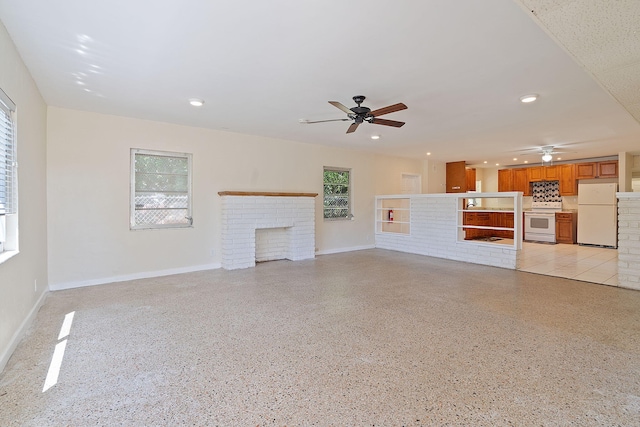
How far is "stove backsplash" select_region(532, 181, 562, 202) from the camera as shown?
8.95 meters

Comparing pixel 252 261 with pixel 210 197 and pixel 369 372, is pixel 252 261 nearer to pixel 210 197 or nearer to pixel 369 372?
pixel 210 197

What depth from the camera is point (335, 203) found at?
723 centimetres

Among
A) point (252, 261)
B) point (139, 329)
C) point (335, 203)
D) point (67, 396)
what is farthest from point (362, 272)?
point (67, 396)

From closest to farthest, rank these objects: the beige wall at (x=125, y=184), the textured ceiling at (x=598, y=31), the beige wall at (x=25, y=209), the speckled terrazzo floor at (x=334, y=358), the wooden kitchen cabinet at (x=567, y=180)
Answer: the textured ceiling at (x=598, y=31) → the speckled terrazzo floor at (x=334, y=358) → the beige wall at (x=25, y=209) → the beige wall at (x=125, y=184) → the wooden kitchen cabinet at (x=567, y=180)

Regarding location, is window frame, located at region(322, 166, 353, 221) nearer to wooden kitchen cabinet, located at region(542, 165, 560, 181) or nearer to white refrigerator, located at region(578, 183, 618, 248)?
wooden kitchen cabinet, located at region(542, 165, 560, 181)

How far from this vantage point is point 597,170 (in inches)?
316

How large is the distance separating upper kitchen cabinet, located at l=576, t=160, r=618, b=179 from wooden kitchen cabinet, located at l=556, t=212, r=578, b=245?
3.51 feet

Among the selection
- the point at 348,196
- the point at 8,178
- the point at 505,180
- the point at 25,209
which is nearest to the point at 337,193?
the point at 348,196

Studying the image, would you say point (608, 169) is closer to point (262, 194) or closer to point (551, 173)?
point (551, 173)

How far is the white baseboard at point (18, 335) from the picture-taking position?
7.32 ft

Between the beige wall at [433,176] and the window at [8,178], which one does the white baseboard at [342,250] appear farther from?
the window at [8,178]

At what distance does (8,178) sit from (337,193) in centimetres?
556

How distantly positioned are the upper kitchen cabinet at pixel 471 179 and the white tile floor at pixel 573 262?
268 centimetres

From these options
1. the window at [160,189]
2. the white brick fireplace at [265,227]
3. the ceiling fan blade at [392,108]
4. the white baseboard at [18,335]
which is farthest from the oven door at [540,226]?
the white baseboard at [18,335]
